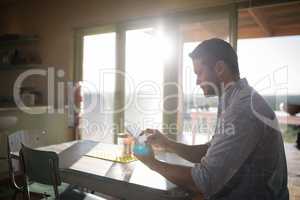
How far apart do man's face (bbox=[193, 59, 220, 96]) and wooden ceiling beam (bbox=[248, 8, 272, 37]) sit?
183cm

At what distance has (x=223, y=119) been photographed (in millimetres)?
1174

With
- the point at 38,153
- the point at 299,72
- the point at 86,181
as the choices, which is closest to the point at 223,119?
the point at 86,181

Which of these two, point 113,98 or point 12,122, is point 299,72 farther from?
point 12,122

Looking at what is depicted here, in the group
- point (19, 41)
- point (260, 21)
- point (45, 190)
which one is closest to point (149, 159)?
point (45, 190)

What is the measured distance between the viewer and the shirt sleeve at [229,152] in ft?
3.50

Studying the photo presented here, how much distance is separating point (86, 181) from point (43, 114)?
2.73 meters

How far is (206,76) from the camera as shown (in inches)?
52.0

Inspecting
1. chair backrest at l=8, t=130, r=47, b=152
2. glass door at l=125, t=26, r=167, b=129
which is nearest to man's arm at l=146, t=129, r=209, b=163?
chair backrest at l=8, t=130, r=47, b=152

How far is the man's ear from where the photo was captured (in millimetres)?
1268

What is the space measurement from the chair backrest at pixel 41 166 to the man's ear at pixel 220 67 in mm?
928

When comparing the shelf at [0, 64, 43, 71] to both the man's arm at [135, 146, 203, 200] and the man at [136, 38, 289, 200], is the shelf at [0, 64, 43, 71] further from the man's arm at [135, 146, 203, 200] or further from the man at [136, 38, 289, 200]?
the man at [136, 38, 289, 200]

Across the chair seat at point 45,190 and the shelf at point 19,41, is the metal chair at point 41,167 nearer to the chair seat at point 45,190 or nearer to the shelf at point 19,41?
the chair seat at point 45,190

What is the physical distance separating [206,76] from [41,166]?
1.00 m

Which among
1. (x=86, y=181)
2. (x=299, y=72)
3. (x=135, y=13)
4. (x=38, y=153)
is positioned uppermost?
(x=135, y=13)
